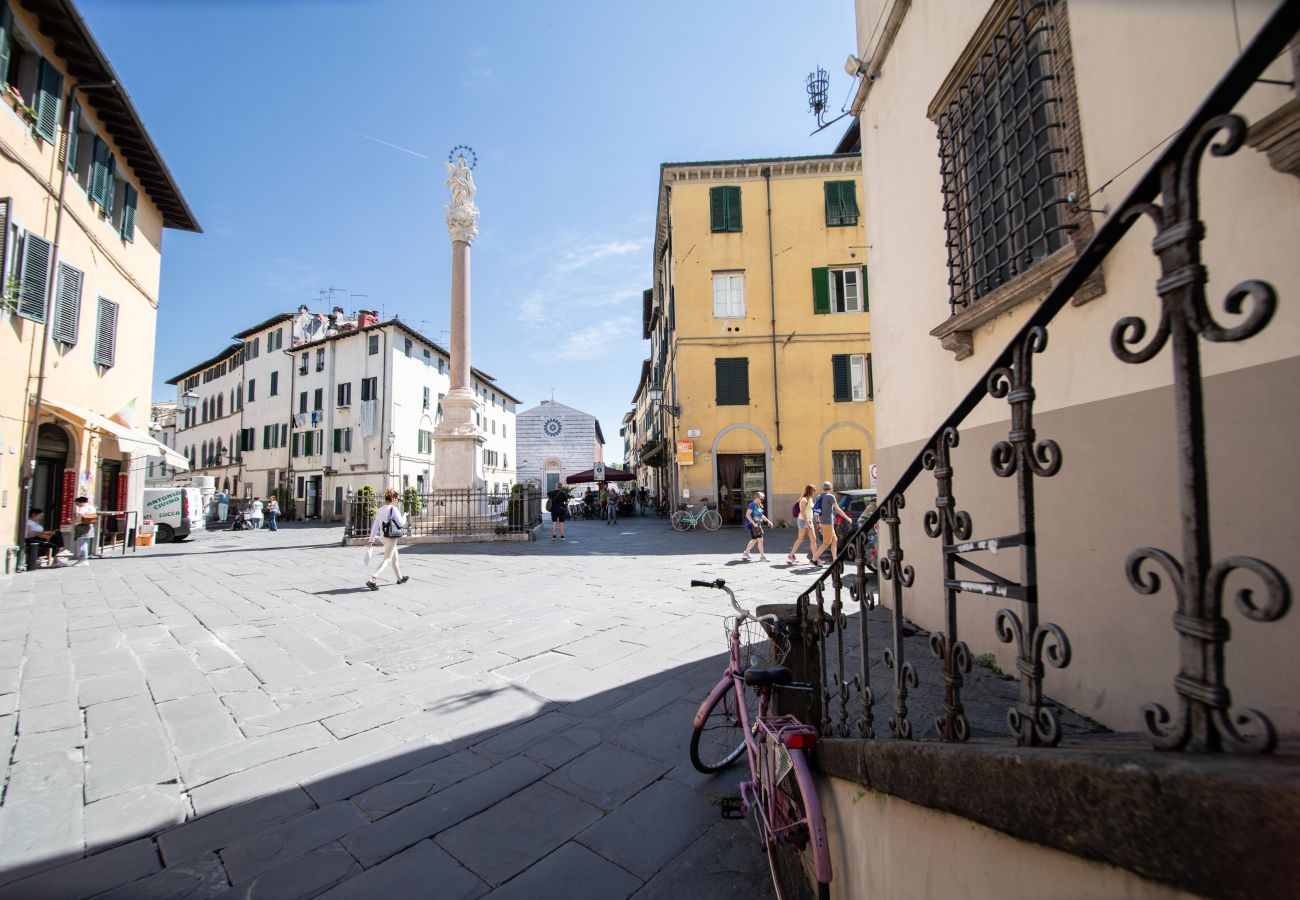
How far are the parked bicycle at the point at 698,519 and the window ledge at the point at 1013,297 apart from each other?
12727 mm

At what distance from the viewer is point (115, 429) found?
12.0m

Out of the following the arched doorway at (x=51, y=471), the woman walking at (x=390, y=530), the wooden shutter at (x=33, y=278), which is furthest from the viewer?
the arched doorway at (x=51, y=471)

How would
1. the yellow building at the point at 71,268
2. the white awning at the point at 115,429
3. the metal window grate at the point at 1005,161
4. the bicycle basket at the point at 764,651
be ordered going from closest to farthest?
1. the bicycle basket at the point at 764,651
2. the metal window grate at the point at 1005,161
3. the yellow building at the point at 71,268
4. the white awning at the point at 115,429

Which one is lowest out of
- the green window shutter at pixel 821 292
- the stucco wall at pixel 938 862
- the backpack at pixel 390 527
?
the stucco wall at pixel 938 862

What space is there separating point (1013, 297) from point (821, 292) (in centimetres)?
1554

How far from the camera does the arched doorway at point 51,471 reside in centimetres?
1114

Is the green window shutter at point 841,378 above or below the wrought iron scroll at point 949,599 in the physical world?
above

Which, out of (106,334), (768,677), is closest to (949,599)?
(768,677)

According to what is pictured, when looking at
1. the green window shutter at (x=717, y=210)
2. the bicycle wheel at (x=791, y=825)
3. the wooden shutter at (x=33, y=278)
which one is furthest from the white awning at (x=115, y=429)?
the green window shutter at (x=717, y=210)

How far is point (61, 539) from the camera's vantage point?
36.1ft

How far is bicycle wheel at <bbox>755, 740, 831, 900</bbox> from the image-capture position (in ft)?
6.16

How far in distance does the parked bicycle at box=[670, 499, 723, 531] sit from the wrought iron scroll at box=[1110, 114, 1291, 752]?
16279mm

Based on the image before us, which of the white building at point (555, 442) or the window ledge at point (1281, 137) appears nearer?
the window ledge at point (1281, 137)

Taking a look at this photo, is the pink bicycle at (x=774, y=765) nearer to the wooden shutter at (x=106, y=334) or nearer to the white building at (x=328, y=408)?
the wooden shutter at (x=106, y=334)
